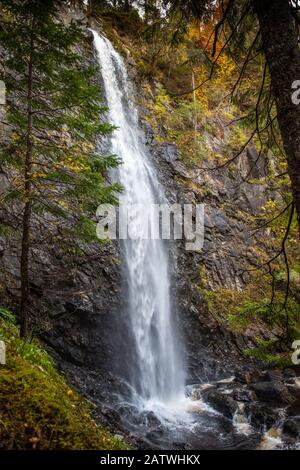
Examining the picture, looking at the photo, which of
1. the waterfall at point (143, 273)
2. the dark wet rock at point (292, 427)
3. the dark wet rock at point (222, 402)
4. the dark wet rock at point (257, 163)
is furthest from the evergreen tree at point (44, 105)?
the dark wet rock at point (257, 163)

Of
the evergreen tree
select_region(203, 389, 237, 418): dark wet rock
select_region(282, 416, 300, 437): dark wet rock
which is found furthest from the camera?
select_region(203, 389, 237, 418): dark wet rock

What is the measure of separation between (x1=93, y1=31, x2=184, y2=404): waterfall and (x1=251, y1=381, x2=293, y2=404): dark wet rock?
2.34 m

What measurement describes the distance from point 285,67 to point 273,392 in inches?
356

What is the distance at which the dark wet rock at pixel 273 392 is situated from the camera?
9875 mm

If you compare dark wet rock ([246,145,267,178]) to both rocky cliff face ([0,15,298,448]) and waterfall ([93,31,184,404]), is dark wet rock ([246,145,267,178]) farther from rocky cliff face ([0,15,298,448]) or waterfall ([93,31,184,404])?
waterfall ([93,31,184,404])

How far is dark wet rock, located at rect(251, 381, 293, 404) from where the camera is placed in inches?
389

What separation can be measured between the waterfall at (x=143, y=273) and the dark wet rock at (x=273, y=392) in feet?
7.67

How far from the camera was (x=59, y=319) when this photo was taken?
1016 centimetres

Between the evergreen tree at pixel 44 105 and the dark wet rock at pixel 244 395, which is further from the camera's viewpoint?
the dark wet rock at pixel 244 395

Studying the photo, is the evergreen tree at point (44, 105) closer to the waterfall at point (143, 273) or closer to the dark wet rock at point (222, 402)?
the waterfall at point (143, 273)

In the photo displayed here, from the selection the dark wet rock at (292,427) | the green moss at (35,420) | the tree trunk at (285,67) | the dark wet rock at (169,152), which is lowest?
the dark wet rock at (292,427)

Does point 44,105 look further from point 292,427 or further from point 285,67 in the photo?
point 292,427

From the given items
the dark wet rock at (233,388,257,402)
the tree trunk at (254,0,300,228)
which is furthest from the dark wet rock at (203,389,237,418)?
the tree trunk at (254,0,300,228)
